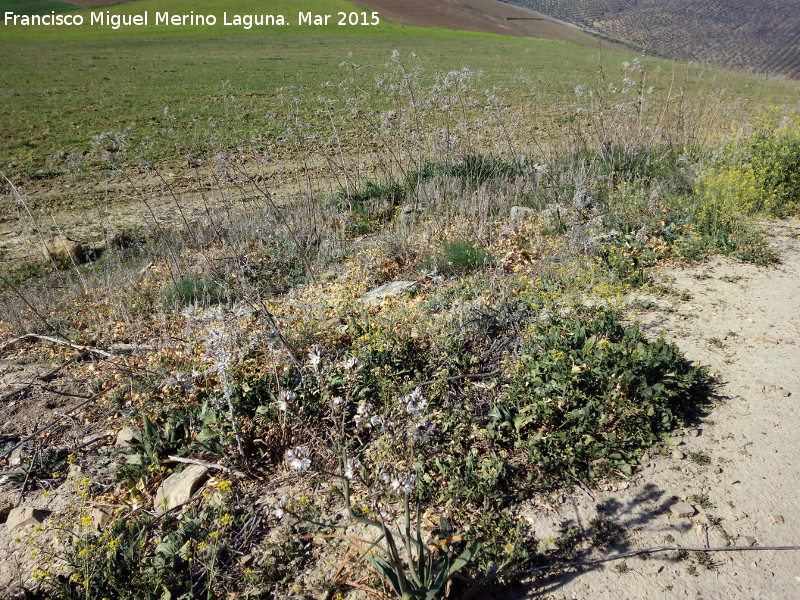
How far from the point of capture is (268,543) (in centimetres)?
307

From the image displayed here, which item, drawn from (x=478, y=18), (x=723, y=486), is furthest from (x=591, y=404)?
(x=478, y=18)

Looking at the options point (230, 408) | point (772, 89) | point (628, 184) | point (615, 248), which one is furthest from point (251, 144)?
point (772, 89)

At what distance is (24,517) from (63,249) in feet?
21.2

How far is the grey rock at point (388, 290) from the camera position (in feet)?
17.8

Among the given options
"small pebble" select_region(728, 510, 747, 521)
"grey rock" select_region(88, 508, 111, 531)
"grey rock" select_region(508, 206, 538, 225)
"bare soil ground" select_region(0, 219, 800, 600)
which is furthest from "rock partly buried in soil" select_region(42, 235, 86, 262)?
"small pebble" select_region(728, 510, 747, 521)

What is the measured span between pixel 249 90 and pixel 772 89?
20.2 metres

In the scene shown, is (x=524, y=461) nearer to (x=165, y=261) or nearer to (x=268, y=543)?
(x=268, y=543)

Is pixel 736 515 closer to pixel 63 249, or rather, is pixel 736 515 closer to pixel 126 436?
pixel 126 436

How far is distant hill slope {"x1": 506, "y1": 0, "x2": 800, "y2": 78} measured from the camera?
79.5ft

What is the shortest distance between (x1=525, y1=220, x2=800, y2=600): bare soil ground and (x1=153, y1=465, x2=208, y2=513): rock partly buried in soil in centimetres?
202

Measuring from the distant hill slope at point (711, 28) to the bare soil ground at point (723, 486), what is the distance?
62.4 feet

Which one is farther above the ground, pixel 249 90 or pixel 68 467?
pixel 249 90

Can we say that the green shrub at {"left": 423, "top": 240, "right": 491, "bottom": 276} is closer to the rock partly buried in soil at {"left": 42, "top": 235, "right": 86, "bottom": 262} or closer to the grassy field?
the grassy field

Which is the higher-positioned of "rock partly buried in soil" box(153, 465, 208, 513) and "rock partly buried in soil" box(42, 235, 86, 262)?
"rock partly buried in soil" box(153, 465, 208, 513)
